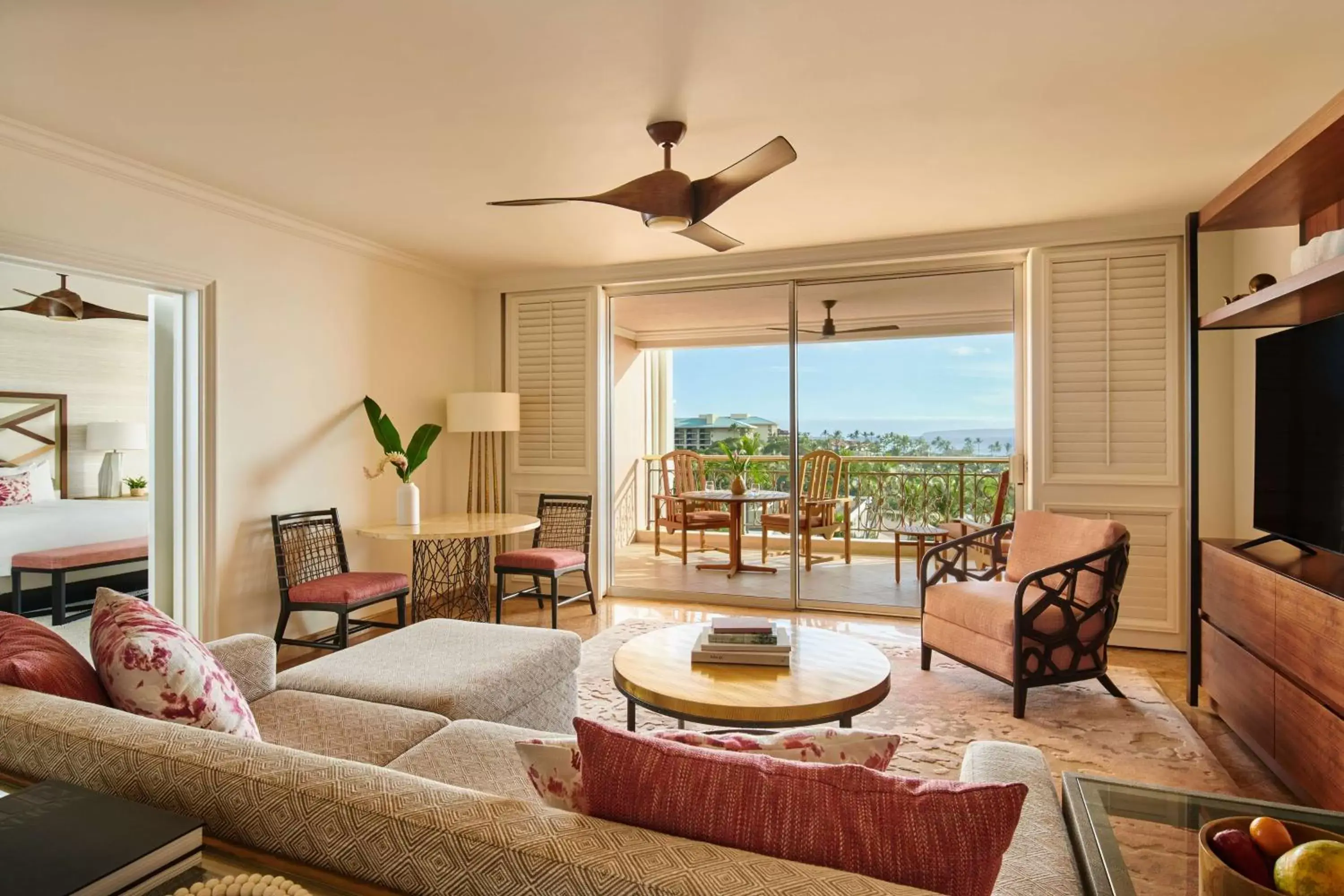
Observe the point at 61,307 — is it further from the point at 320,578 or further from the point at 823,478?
the point at 823,478

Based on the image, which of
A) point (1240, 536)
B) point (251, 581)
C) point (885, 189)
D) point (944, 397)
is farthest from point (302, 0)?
point (944, 397)

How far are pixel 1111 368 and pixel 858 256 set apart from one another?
1570mm

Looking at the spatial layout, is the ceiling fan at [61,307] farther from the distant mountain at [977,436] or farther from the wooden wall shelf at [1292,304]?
the distant mountain at [977,436]

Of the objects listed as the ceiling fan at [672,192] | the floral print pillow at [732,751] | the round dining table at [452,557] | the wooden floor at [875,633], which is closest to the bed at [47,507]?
the round dining table at [452,557]

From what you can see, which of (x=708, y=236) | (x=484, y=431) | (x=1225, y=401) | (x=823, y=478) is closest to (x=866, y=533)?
(x=823, y=478)

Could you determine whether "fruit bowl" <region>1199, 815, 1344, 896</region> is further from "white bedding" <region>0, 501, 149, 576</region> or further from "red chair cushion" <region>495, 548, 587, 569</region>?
"white bedding" <region>0, 501, 149, 576</region>

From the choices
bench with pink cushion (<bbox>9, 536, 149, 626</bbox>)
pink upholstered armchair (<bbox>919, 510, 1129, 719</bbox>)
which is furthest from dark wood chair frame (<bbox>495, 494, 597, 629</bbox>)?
pink upholstered armchair (<bbox>919, 510, 1129, 719</bbox>)

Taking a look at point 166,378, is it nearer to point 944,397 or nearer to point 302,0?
point 302,0

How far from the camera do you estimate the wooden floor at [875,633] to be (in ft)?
8.51

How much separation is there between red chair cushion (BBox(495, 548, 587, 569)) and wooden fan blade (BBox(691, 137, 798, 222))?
2.40m

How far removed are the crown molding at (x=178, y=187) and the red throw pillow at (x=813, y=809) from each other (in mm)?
3338

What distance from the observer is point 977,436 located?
5.92 meters

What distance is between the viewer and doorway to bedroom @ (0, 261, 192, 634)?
3613 mm

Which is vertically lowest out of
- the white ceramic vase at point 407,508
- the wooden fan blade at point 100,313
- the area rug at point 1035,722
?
the area rug at point 1035,722
